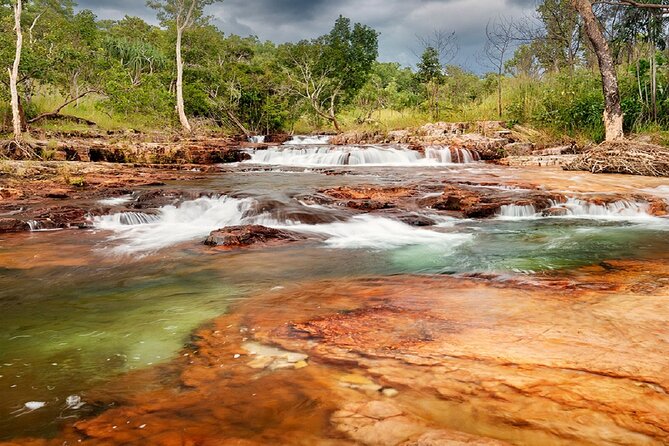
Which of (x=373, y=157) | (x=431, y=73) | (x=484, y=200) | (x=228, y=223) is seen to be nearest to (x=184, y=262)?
(x=228, y=223)

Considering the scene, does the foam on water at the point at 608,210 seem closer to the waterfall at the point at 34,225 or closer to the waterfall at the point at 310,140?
the waterfall at the point at 34,225

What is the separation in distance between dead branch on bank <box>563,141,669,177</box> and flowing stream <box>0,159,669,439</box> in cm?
403

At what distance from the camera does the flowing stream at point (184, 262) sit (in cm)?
221

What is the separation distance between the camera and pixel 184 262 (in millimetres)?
4730

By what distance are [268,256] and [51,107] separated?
19601 millimetres

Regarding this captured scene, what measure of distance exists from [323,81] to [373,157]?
11.9m

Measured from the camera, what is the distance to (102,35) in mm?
29484

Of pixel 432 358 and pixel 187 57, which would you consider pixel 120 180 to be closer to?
pixel 432 358

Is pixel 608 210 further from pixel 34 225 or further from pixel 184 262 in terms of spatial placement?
pixel 34 225

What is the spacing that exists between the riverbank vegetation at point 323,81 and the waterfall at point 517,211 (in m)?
7.94

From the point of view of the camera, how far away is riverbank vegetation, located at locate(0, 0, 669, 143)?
14.5 meters

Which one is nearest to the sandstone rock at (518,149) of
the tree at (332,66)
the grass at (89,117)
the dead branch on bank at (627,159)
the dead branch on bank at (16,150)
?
the dead branch on bank at (627,159)

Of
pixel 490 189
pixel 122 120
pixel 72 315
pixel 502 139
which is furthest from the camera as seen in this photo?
pixel 122 120

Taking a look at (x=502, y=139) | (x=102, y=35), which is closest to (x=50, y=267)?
(x=502, y=139)
